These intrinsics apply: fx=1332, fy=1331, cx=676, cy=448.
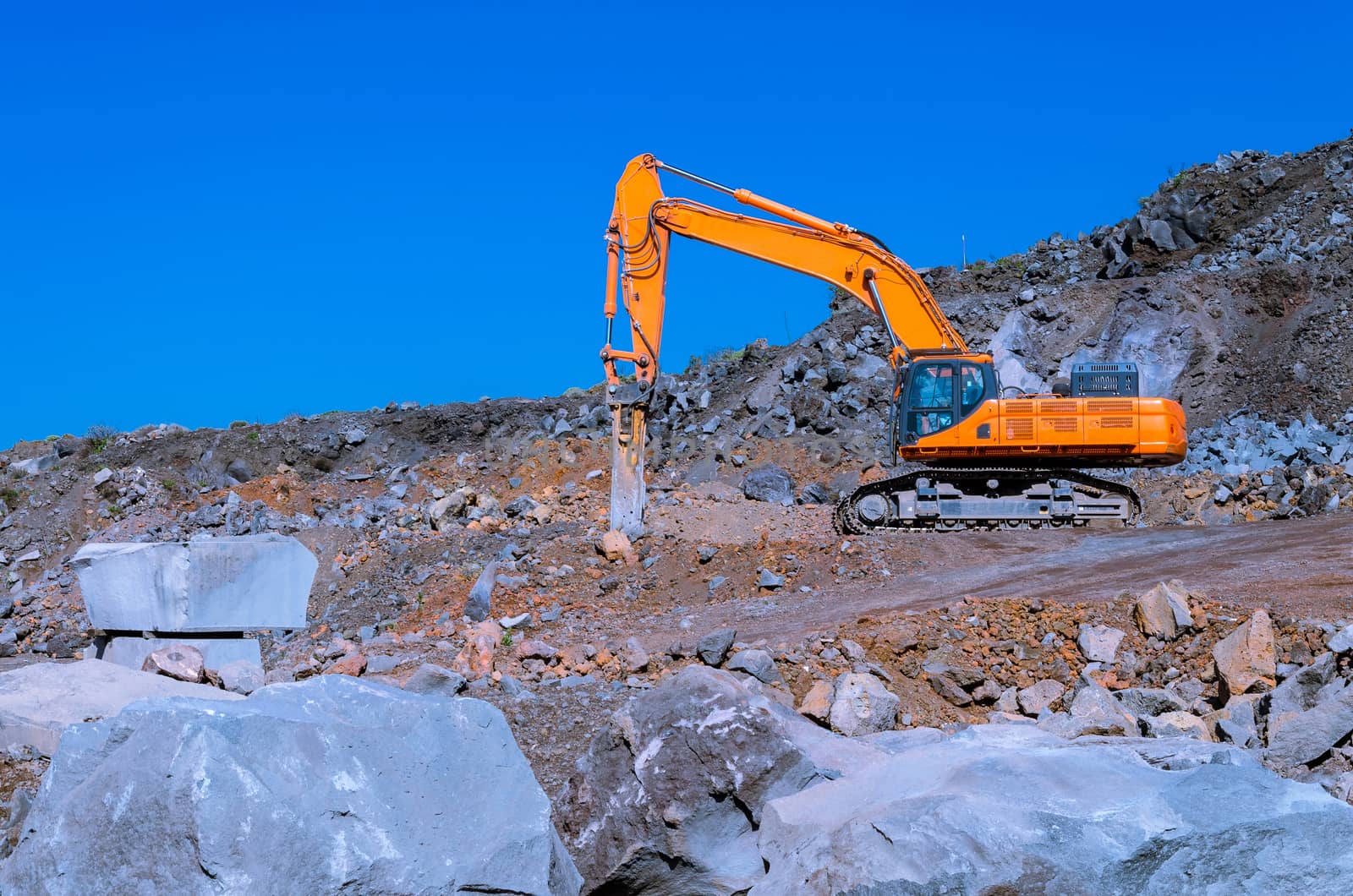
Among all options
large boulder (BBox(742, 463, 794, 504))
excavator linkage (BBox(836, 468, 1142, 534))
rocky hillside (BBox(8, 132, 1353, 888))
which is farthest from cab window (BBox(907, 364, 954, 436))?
large boulder (BBox(742, 463, 794, 504))

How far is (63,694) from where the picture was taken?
8422 millimetres

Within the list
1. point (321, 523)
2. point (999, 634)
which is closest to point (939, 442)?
point (999, 634)

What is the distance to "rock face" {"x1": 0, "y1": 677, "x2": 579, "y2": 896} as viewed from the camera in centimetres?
446

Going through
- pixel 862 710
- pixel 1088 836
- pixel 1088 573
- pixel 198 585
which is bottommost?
pixel 862 710

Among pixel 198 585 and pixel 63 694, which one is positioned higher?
pixel 198 585

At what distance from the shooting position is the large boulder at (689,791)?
5531 millimetres

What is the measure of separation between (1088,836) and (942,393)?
480 inches

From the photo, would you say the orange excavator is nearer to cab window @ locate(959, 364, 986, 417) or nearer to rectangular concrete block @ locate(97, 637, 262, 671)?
cab window @ locate(959, 364, 986, 417)

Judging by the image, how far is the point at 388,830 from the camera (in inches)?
185

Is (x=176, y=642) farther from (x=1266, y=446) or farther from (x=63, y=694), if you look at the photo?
(x=1266, y=446)

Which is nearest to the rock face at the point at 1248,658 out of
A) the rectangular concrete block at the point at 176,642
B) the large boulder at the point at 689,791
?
the large boulder at the point at 689,791

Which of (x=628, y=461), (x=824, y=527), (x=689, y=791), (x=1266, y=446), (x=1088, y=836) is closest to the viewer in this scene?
(x=1088, y=836)

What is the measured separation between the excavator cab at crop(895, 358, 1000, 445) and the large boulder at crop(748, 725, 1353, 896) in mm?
11511

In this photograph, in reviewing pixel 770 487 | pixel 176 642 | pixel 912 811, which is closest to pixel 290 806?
pixel 912 811
